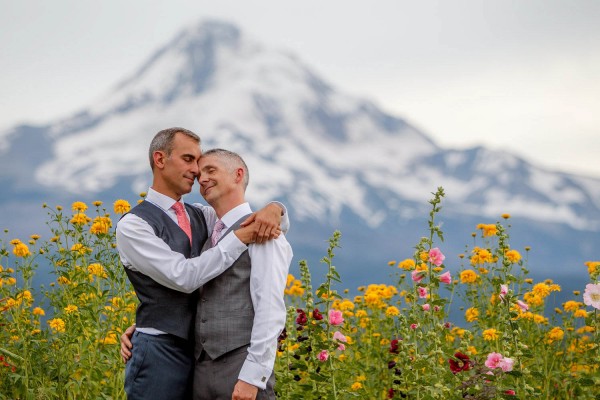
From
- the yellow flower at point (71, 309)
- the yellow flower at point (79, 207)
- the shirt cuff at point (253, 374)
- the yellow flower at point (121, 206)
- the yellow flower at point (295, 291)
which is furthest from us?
the yellow flower at point (295, 291)

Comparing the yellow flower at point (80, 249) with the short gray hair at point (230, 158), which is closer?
the short gray hair at point (230, 158)

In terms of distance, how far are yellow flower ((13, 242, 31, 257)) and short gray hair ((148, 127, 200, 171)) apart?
353 centimetres

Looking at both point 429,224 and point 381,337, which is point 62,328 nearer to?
point 381,337

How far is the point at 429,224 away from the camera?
4285 mm

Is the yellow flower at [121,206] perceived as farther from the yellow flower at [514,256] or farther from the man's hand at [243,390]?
the man's hand at [243,390]

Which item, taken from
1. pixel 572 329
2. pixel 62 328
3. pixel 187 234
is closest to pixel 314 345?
pixel 187 234

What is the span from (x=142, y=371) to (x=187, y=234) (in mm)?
610

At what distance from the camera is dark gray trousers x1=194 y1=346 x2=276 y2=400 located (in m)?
3.19

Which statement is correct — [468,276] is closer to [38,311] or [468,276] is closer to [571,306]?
[571,306]

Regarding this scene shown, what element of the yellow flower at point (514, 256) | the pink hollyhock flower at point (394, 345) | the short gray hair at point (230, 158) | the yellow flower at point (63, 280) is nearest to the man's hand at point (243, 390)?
the short gray hair at point (230, 158)

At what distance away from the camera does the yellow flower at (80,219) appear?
602 centimetres

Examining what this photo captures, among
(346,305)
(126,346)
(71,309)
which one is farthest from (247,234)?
(346,305)

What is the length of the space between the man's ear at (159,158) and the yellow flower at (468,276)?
4055 millimetres

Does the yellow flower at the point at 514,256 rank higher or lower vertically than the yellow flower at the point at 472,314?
higher
